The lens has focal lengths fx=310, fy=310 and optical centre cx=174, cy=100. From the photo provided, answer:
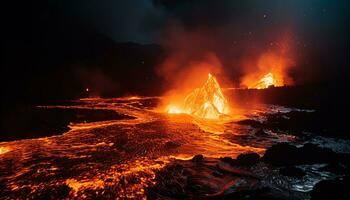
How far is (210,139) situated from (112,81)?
101 metres

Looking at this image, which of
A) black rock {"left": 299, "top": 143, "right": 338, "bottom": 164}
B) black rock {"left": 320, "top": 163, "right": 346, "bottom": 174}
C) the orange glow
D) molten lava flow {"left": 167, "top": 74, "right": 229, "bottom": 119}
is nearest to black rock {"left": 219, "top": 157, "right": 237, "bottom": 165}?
black rock {"left": 299, "top": 143, "right": 338, "bottom": 164}

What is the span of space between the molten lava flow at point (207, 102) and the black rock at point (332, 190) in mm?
29322

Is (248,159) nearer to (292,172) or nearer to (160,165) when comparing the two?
(292,172)

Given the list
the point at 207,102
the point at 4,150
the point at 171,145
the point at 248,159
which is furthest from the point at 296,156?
the point at 207,102

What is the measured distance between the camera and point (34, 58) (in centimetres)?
12031

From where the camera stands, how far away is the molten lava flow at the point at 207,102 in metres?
44.2

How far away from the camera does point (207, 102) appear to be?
1778 inches

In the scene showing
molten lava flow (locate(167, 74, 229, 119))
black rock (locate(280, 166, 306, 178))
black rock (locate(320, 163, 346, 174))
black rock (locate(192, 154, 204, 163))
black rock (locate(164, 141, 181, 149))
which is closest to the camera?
black rock (locate(280, 166, 306, 178))

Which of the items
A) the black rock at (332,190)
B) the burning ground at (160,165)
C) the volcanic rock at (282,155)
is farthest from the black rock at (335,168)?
the black rock at (332,190)

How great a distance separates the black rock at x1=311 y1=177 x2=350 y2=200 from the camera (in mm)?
13359

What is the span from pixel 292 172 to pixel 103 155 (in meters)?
13.7

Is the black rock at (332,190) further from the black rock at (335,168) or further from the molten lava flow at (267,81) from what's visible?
the molten lava flow at (267,81)

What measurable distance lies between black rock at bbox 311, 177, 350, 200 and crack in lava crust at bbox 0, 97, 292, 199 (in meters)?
8.86

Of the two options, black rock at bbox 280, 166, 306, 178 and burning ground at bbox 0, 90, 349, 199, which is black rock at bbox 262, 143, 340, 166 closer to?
burning ground at bbox 0, 90, 349, 199
